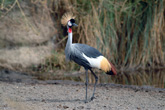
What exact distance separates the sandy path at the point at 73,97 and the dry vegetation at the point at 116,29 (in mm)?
2342

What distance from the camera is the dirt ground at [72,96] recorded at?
522 centimetres

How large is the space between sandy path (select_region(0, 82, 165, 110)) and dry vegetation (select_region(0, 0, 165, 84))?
2342 millimetres

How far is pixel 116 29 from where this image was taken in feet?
31.1

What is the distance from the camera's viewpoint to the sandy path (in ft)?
17.0

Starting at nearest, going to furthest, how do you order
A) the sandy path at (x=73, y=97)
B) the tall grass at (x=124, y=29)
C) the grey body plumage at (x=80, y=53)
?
1. the sandy path at (x=73, y=97)
2. the grey body plumage at (x=80, y=53)
3. the tall grass at (x=124, y=29)

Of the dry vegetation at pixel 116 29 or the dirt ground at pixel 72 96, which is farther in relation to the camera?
the dry vegetation at pixel 116 29

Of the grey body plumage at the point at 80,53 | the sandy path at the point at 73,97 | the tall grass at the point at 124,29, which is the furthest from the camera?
the tall grass at the point at 124,29

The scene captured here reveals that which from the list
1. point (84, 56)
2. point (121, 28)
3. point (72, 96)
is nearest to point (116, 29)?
point (121, 28)

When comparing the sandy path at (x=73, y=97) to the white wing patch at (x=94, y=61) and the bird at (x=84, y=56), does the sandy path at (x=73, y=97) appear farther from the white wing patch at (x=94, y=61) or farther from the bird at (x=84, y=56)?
the white wing patch at (x=94, y=61)

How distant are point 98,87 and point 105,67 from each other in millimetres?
1337

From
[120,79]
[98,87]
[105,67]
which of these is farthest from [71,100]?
[120,79]

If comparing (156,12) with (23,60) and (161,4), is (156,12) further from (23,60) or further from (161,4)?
(23,60)

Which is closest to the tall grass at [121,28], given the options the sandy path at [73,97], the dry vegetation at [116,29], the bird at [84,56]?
the dry vegetation at [116,29]

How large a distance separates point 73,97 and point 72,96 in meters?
0.08
